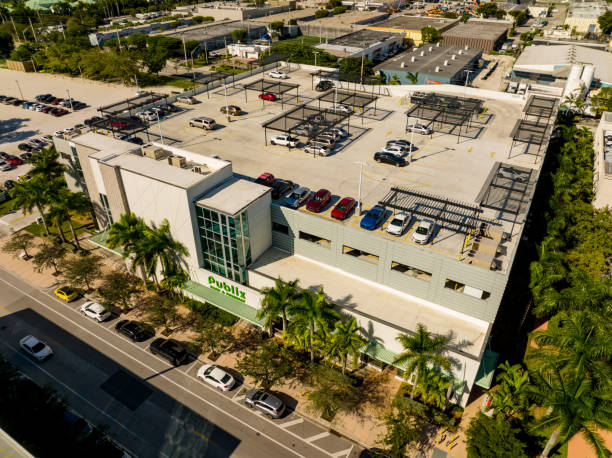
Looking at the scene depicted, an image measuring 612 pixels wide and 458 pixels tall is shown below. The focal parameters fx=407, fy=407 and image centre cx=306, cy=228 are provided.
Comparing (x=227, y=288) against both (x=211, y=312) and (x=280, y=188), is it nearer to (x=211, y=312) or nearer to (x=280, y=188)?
(x=211, y=312)

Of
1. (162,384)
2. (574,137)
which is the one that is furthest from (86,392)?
(574,137)

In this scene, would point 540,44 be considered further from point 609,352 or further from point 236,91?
point 609,352

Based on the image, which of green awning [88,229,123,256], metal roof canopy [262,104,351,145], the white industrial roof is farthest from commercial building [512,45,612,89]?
green awning [88,229,123,256]

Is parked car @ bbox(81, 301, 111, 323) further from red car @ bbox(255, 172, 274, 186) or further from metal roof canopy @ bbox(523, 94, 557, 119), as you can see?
metal roof canopy @ bbox(523, 94, 557, 119)

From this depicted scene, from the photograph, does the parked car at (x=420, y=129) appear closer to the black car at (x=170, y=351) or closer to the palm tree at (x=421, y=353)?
the palm tree at (x=421, y=353)

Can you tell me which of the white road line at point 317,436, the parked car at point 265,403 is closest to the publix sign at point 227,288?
the parked car at point 265,403
